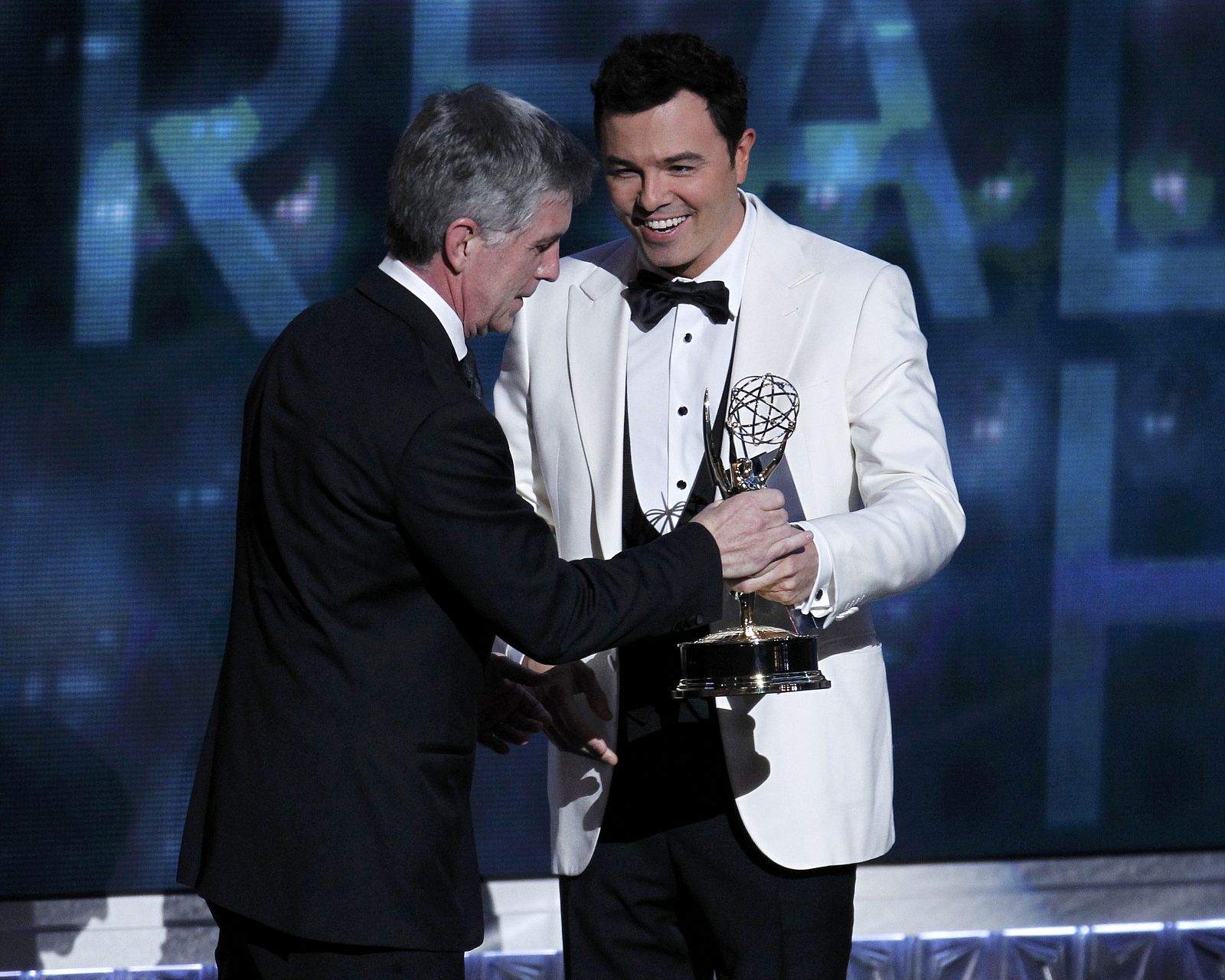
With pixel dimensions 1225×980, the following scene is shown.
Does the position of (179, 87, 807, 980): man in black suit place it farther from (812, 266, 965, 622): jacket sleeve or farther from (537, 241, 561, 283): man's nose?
(812, 266, 965, 622): jacket sleeve

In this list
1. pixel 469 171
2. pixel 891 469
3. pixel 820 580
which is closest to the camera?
pixel 469 171

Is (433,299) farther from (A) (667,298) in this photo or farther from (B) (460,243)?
(A) (667,298)

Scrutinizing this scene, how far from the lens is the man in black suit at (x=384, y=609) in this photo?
1619mm

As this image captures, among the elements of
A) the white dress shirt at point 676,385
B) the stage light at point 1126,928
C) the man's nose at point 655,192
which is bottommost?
the stage light at point 1126,928

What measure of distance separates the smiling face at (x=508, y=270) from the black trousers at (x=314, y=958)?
743 mm

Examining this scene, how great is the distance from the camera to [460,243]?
5.80ft

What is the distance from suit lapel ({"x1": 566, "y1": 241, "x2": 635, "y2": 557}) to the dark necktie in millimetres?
183

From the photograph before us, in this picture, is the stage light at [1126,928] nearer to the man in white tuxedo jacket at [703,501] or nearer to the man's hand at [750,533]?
the man in white tuxedo jacket at [703,501]

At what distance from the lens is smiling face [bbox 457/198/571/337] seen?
1788 mm

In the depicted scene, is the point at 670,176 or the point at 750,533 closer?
the point at 750,533

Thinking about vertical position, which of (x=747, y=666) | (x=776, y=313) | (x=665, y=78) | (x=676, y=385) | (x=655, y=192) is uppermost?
(x=665, y=78)

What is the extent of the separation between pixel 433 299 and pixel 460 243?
0.25 feet

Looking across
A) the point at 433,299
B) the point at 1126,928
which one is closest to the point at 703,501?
the point at 433,299

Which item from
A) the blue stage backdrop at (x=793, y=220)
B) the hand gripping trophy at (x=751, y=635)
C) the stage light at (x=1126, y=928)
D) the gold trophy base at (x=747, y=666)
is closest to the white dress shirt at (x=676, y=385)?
the hand gripping trophy at (x=751, y=635)
